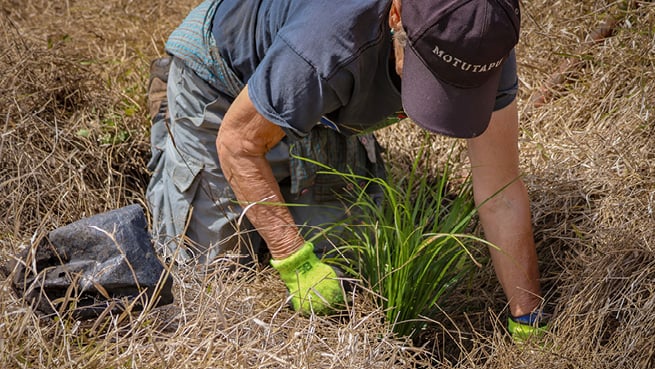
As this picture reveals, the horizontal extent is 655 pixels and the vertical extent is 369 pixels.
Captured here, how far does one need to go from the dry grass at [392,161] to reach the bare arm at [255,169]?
0.18 metres

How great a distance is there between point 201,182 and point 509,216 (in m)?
0.98

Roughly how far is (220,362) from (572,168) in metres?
1.41

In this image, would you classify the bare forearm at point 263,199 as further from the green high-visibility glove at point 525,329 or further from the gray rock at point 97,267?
the green high-visibility glove at point 525,329

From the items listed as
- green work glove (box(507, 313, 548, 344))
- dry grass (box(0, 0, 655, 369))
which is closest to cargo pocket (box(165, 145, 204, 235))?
dry grass (box(0, 0, 655, 369))

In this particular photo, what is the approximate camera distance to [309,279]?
2.15 meters

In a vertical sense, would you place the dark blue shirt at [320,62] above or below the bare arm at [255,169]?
above

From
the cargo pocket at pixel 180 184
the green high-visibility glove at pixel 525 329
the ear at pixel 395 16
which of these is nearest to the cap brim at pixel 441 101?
the ear at pixel 395 16

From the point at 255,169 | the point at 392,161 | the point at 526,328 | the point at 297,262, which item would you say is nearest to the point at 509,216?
the point at 526,328

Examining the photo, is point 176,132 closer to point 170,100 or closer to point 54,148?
point 170,100

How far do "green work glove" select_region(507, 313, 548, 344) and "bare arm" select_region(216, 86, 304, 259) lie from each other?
2.12 feet

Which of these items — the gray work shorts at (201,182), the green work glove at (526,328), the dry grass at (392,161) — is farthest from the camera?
the gray work shorts at (201,182)

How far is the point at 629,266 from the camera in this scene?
2150 mm

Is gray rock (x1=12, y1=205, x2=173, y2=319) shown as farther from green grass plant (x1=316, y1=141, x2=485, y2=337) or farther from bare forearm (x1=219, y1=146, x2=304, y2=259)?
green grass plant (x1=316, y1=141, x2=485, y2=337)

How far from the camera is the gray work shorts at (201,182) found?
96.2 inches
